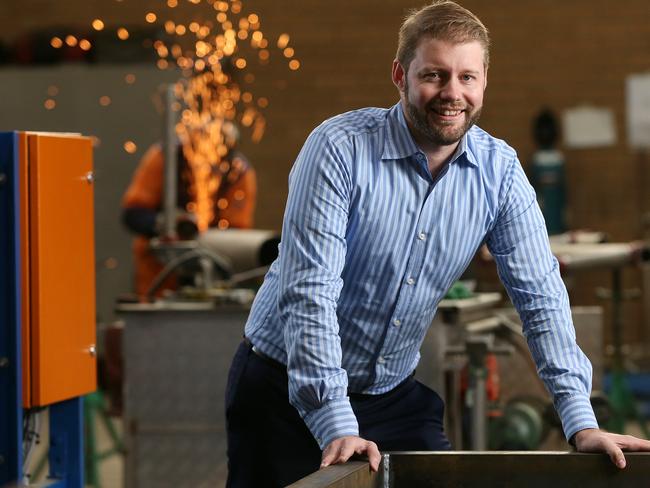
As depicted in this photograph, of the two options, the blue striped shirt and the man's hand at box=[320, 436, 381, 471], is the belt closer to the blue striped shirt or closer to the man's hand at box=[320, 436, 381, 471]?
the blue striped shirt

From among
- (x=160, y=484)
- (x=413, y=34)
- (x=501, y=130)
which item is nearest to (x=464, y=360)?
(x=160, y=484)

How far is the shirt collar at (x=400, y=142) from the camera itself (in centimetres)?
228

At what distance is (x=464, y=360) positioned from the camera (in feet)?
13.7

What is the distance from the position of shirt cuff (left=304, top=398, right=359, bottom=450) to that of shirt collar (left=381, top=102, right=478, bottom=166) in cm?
46

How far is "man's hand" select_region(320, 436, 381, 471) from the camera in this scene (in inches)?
75.1

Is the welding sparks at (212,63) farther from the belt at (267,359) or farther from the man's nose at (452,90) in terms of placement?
the man's nose at (452,90)

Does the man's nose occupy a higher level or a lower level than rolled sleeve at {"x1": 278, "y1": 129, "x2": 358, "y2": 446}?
higher

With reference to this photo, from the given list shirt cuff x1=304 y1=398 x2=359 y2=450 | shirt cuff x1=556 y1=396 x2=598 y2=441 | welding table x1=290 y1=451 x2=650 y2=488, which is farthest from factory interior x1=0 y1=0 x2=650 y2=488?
shirt cuff x1=556 y1=396 x2=598 y2=441

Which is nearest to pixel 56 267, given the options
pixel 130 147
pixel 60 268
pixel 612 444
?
pixel 60 268

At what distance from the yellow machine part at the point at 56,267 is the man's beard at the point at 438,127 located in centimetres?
75

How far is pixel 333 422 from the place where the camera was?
2020 millimetres

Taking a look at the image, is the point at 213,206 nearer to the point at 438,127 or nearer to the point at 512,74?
the point at 512,74

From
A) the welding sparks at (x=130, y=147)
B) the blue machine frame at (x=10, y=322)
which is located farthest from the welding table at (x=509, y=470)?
the welding sparks at (x=130, y=147)

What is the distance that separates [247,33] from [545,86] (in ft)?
6.24
